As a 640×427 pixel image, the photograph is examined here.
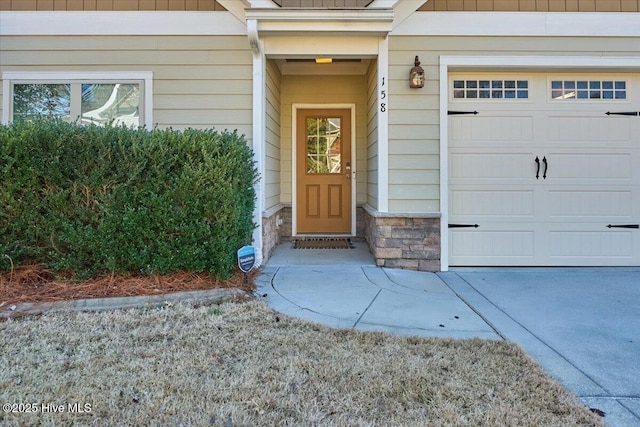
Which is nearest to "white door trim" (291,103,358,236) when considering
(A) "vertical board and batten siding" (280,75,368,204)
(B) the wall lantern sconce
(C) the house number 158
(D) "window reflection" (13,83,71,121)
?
(A) "vertical board and batten siding" (280,75,368,204)

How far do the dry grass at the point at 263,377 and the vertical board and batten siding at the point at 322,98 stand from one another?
3.60 meters

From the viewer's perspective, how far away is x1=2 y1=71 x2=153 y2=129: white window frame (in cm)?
438

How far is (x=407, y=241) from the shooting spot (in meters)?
4.38

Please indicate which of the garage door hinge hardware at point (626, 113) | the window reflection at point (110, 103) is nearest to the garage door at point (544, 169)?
the garage door hinge hardware at point (626, 113)

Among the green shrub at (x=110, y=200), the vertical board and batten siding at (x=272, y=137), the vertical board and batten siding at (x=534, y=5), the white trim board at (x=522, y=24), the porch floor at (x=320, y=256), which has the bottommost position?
the porch floor at (x=320, y=256)

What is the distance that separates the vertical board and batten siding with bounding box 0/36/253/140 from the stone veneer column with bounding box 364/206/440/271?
6.20 ft

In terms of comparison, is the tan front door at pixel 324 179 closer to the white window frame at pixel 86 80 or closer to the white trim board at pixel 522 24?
the white trim board at pixel 522 24

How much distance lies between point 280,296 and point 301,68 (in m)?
3.62

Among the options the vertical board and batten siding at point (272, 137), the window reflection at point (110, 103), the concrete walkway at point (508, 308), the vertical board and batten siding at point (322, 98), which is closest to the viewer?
the concrete walkway at point (508, 308)

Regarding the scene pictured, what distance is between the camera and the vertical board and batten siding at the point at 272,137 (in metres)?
4.75

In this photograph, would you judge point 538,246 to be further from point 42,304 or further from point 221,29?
point 42,304

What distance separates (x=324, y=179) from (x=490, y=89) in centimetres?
263

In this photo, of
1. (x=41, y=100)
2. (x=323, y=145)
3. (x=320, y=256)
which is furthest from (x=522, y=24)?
(x=41, y=100)

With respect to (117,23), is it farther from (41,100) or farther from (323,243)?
(323,243)
